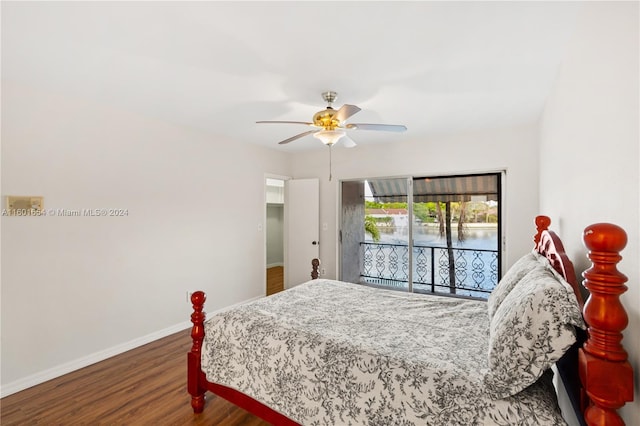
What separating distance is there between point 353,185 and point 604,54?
396 centimetres

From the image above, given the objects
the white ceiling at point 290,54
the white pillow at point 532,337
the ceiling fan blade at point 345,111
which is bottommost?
the white pillow at point 532,337

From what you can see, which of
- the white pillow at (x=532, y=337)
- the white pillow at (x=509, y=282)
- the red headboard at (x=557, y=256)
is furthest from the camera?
the white pillow at (x=509, y=282)

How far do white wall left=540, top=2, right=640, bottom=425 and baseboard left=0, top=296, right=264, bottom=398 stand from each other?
382cm

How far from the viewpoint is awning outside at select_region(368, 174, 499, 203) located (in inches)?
165

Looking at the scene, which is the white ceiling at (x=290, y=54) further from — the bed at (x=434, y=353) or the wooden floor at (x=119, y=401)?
the wooden floor at (x=119, y=401)

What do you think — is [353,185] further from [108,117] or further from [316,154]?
[108,117]

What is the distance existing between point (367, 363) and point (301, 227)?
3.73m

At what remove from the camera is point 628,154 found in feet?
3.20

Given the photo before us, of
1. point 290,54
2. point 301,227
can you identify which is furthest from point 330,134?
point 301,227

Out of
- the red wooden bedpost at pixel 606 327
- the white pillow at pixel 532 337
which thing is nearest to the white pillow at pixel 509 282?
the white pillow at pixel 532 337

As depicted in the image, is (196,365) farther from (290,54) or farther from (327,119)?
(290,54)

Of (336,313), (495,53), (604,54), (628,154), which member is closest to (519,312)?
(628,154)

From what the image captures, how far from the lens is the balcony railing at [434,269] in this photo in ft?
14.2

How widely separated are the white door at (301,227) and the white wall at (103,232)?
3.74ft
